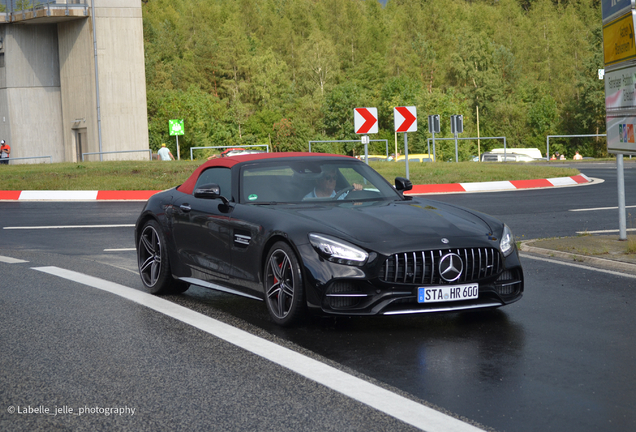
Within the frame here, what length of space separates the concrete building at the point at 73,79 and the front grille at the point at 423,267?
123 ft

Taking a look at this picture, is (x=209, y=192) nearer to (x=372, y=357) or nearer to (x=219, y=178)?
(x=219, y=178)

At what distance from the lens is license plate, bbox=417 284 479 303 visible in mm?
5879

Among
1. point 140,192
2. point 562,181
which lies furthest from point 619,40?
point 562,181

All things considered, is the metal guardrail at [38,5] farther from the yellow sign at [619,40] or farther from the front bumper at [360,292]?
the front bumper at [360,292]

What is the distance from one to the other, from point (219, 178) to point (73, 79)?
41119 mm

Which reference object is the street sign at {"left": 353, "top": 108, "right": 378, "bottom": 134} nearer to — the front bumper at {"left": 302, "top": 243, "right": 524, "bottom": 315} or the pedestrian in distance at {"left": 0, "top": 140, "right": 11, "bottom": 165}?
the front bumper at {"left": 302, "top": 243, "right": 524, "bottom": 315}

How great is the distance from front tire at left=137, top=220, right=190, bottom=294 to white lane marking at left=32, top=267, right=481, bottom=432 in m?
0.16

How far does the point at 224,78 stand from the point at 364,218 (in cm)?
9594

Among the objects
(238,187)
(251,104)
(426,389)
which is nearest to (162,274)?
(238,187)

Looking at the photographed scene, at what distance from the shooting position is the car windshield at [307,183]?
7.11 m

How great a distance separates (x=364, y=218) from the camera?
637 centimetres

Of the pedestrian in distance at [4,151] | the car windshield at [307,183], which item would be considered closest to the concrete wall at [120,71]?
the pedestrian in distance at [4,151]

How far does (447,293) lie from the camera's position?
5930 mm

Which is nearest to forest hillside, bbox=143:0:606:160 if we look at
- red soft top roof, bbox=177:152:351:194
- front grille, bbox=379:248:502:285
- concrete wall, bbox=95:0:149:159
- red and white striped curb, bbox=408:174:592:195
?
concrete wall, bbox=95:0:149:159
